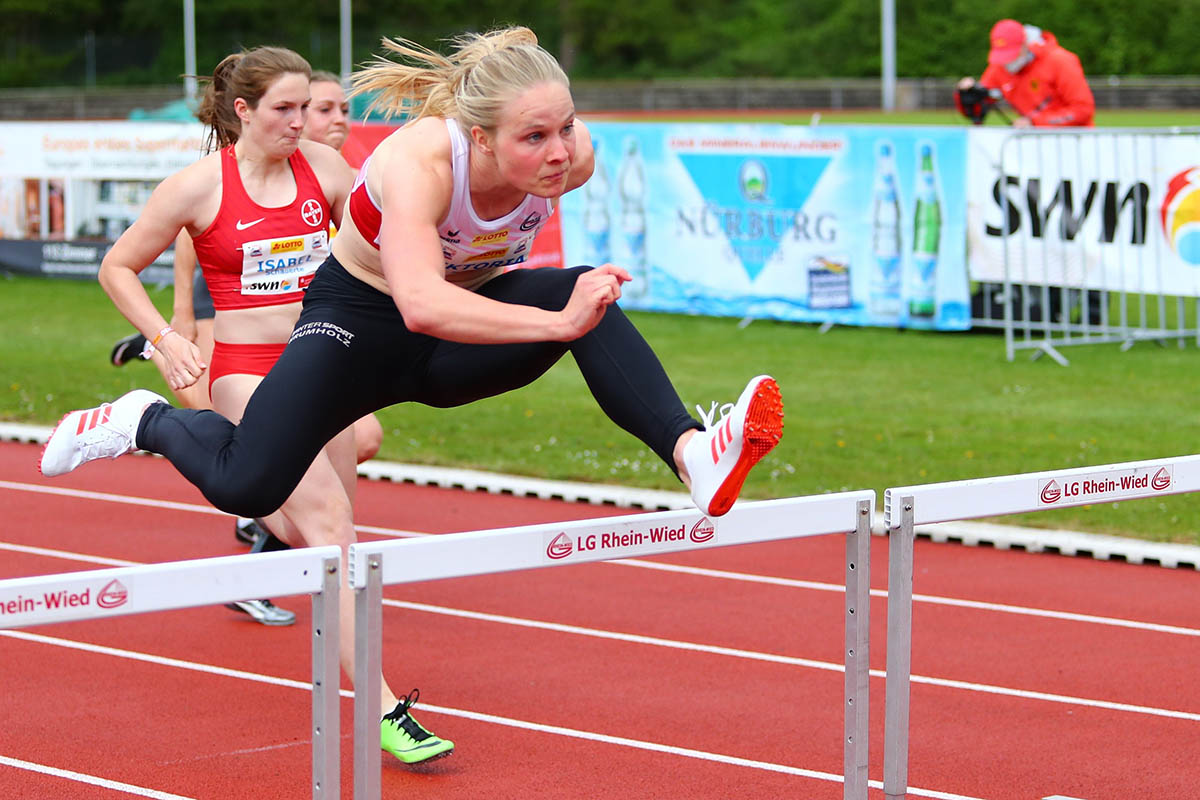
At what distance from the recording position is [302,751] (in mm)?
4617

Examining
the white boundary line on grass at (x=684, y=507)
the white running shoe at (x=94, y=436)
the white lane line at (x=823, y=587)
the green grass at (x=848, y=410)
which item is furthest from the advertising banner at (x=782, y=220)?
the white running shoe at (x=94, y=436)

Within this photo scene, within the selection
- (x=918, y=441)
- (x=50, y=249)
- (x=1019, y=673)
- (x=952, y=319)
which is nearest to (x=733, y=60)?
(x=50, y=249)

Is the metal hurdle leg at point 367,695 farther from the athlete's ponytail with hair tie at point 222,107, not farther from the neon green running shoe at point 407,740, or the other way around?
the athlete's ponytail with hair tie at point 222,107

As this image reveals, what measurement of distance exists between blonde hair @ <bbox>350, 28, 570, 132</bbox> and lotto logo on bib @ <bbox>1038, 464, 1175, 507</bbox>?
1403 mm

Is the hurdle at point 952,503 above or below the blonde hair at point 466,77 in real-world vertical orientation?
below

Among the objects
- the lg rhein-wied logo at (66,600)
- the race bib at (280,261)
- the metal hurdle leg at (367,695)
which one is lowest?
the metal hurdle leg at (367,695)

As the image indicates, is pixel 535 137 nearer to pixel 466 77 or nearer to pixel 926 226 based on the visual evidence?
pixel 466 77

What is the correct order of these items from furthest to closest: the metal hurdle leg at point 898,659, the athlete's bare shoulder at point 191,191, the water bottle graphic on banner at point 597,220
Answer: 1. the water bottle graphic on banner at point 597,220
2. the athlete's bare shoulder at point 191,191
3. the metal hurdle leg at point 898,659

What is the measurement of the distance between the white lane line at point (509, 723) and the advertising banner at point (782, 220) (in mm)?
8294

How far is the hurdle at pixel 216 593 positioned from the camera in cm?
260

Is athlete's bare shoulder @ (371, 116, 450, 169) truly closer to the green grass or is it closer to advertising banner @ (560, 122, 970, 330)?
the green grass

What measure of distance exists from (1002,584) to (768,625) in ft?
3.87

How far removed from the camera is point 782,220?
1341cm

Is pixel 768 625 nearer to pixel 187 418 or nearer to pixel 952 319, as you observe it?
pixel 187 418
